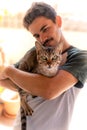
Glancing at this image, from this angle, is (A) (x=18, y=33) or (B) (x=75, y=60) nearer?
(B) (x=75, y=60)

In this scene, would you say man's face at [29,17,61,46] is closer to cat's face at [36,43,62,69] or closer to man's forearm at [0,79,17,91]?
cat's face at [36,43,62,69]

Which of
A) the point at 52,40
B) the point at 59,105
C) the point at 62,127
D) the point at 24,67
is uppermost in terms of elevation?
the point at 52,40

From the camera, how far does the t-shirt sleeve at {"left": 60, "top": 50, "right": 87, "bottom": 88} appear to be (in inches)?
32.3

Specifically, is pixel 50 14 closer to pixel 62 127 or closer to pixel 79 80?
pixel 79 80

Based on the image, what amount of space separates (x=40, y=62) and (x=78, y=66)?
172mm

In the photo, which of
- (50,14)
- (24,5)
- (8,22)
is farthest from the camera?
(8,22)

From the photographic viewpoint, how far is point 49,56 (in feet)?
2.93

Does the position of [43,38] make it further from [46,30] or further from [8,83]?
[8,83]

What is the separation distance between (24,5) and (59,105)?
1120mm

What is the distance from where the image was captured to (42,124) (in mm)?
917

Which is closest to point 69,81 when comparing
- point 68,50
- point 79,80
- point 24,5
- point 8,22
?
point 79,80

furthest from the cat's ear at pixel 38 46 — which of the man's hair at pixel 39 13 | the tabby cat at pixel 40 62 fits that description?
the man's hair at pixel 39 13

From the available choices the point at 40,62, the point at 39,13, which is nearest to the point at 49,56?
the point at 40,62

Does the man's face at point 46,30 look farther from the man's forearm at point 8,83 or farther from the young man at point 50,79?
the man's forearm at point 8,83
